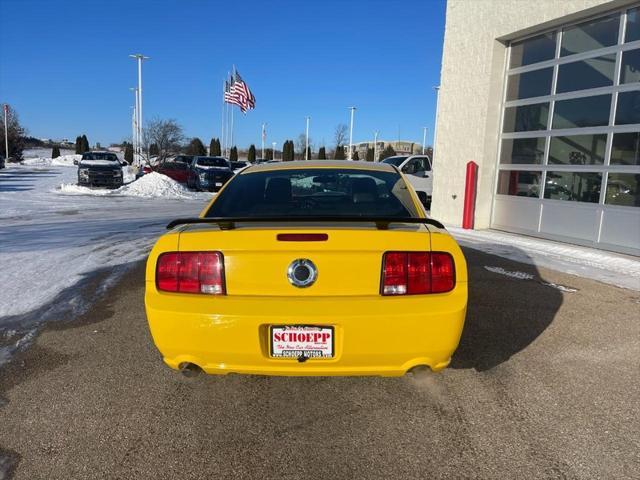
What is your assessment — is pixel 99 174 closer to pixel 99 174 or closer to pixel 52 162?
pixel 99 174

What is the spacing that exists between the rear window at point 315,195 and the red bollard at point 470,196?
26.1 ft

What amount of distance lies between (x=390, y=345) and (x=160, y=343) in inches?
49.7

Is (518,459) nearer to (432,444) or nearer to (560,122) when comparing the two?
(432,444)

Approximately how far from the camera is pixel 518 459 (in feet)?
7.93

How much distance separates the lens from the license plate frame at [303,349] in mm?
2480

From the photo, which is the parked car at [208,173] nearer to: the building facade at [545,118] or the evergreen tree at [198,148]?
the building facade at [545,118]

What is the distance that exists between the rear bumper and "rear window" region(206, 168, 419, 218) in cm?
94

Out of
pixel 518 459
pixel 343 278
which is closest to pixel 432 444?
pixel 518 459

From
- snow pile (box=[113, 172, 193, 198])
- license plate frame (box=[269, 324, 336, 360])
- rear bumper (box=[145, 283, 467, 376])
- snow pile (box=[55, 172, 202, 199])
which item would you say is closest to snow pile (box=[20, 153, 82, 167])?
snow pile (box=[55, 172, 202, 199])

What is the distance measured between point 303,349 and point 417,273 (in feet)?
2.43

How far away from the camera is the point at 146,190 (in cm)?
1967

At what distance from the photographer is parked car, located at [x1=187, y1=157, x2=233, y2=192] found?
22641 mm

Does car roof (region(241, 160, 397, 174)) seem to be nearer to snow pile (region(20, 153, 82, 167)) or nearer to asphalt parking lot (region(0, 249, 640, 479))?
asphalt parking lot (region(0, 249, 640, 479))

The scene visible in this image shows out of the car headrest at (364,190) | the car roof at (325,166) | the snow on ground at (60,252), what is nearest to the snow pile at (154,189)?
the snow on ground at (60,252)
